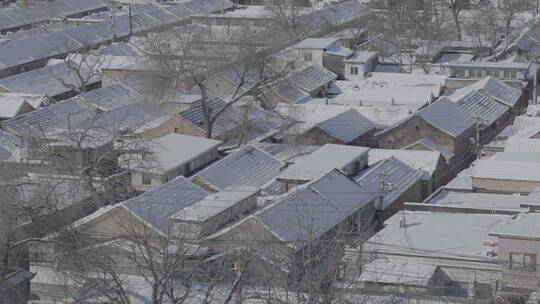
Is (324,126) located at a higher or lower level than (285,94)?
higher

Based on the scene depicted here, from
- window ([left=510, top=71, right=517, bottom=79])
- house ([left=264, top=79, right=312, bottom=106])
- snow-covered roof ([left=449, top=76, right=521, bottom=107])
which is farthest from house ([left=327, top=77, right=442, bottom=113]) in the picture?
window ([left=510, top=71, right=517, bottom=79])

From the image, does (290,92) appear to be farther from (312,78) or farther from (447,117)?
(447,117)

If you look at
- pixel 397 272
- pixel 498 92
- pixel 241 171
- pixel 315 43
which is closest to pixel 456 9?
pixel 315 43

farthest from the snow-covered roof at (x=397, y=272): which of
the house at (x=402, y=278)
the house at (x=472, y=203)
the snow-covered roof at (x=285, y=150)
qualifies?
the snow-covered roof at (x=285, y=150)

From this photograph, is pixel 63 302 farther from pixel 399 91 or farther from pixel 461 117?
pixel 399 91

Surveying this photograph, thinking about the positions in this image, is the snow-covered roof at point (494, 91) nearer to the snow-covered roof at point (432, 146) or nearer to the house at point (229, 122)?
the snow-covered roof at point (432, 146)
